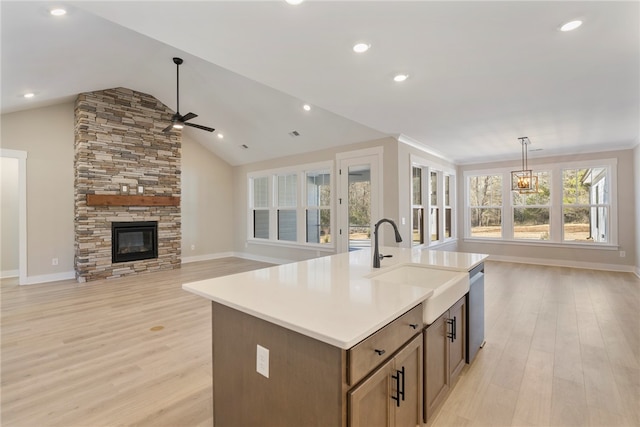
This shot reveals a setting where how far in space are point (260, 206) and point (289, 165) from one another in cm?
153

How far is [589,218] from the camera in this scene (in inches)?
257

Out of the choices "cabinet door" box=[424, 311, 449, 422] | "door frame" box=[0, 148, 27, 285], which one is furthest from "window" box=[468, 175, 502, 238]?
"door frame" box=[0, 148, 27, 285]

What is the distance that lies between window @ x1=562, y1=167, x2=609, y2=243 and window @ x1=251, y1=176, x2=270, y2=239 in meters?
6.87

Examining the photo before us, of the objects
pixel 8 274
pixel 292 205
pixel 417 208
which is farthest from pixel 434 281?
pixel 8 274

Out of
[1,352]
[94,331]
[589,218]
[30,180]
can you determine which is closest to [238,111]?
[30,180]

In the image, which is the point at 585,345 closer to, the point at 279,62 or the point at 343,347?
the point at 343,347

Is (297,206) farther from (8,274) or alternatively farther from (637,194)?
(637,194)

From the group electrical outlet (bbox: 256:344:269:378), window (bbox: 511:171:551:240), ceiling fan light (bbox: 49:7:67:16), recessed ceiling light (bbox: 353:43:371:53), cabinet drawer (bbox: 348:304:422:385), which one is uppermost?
ceiling fan light (bbox: 49:7:67:16)

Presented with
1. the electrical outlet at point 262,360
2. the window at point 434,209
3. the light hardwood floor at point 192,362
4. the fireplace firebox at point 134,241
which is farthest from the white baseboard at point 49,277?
the window at point 434,209

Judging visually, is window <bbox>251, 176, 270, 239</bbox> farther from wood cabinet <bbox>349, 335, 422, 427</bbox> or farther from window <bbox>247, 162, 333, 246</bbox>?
wood cabinet <bbox>349, 335, 422, 427</bbox>

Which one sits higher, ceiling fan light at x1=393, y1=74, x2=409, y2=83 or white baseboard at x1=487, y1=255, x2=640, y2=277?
ceiling fan light at x1=393, y1=74, x2=409, y2=83

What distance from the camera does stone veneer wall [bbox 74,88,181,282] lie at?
216 inches

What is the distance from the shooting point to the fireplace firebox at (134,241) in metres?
5.89

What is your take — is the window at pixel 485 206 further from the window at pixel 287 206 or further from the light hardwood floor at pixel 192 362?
the window at pixel 287 206
